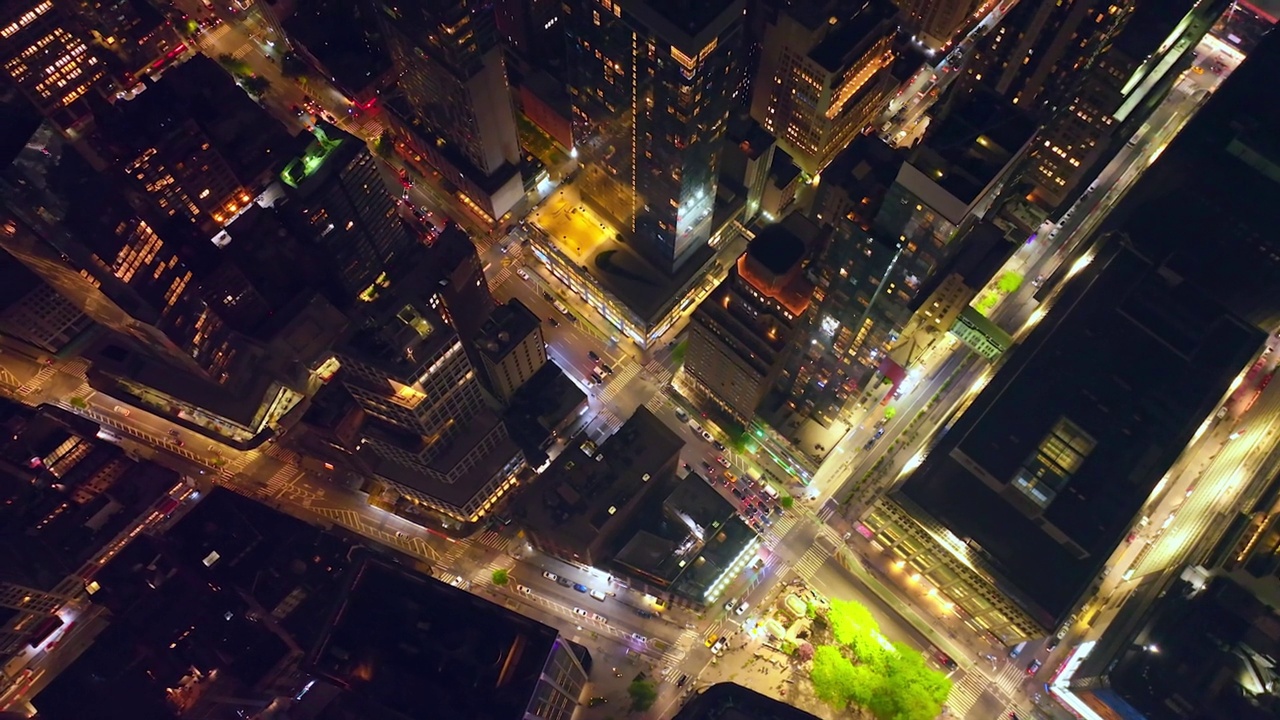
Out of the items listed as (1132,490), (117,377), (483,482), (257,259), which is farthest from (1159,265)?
(117,377)

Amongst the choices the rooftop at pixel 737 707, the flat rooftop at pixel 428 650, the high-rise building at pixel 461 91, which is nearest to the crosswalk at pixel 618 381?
the high-rise building at pixel 461 91

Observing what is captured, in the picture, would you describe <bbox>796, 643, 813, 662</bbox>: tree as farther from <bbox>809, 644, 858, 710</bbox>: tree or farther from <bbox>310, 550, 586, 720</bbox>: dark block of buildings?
<bbox>310, 550, 586, 720</bbox>: dark block of buildings

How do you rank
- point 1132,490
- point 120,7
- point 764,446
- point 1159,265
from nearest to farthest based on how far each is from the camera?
point 1132,490 < point 1159,265 < point 764,446 < point 120,7

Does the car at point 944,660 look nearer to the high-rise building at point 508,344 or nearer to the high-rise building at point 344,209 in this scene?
the high-rise building at point 508,344

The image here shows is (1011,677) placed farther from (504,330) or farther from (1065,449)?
(504,330)

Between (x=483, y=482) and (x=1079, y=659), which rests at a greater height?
(x=1079, y=659)

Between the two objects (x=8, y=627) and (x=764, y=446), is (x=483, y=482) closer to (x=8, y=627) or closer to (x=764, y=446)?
(x=764, y=446)
